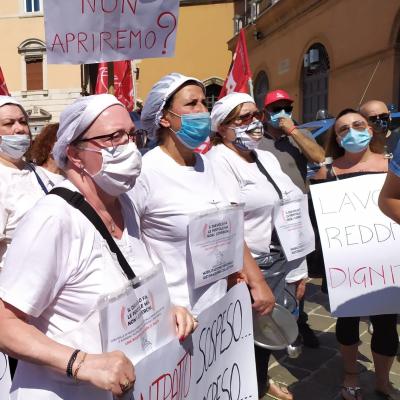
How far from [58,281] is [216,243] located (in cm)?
85

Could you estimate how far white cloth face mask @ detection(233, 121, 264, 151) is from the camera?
2.86m

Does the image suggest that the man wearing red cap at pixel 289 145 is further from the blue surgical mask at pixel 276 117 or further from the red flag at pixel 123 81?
the red flag at pixel 123 81

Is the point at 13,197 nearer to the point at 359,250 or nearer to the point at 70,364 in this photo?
the point at 70,364

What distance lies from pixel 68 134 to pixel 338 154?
7.37 ft

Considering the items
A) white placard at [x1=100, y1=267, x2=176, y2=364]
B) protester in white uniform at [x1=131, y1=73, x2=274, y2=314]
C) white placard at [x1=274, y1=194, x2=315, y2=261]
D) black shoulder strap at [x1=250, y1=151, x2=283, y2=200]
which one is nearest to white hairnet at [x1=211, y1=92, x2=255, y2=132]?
black shoulder strap at [x1=250, y1=151, x2=283, y2=200]

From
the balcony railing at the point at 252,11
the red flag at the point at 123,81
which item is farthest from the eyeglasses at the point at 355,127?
the balcony railing at the point at 252,11

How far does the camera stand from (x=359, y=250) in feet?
9.25

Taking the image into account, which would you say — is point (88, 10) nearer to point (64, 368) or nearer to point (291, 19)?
point (64, 368)

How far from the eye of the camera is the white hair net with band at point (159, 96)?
2.33 meters

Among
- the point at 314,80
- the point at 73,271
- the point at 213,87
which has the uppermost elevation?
the point at 213,87

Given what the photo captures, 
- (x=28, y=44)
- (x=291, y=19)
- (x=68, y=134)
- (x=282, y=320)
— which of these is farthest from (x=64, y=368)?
(x=28, y=44)

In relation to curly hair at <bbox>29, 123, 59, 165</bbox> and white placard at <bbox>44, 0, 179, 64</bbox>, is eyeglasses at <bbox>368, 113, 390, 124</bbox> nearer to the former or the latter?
white placard at <bbox>44, 0, 179, 64</bbox>

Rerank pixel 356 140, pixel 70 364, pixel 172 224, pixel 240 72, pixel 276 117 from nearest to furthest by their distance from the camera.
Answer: pixel 70 364, pixel 172 224, pixel 356 140, pixel 276 117, pixel 240 72

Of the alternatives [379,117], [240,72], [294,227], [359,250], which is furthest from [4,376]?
[240,72]
